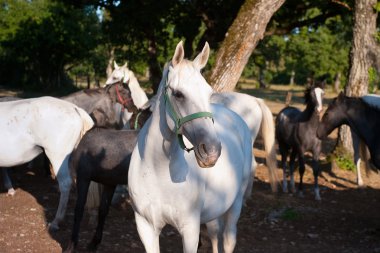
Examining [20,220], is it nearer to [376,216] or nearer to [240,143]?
[240,143]

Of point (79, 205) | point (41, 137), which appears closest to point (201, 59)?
point (79, 205)

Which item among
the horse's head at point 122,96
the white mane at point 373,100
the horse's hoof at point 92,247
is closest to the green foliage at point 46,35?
the horse's head at point 122,96

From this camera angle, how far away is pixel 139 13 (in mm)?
13641

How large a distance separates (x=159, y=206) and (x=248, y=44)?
491 centimetres

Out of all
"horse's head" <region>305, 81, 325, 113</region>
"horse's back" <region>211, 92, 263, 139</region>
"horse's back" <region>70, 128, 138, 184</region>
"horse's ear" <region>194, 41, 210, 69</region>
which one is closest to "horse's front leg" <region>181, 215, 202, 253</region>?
"horse's ear" <region>194, 41, 210, 69</region>

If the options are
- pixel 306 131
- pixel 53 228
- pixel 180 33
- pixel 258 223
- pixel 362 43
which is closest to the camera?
pixel 53 228

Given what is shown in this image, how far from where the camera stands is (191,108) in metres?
2.54

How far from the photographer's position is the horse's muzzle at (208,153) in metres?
2.40

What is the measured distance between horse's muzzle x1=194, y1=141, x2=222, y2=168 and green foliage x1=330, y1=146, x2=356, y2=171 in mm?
7679

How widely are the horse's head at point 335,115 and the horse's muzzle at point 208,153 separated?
4.76 metres

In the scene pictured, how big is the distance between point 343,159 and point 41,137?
643cm

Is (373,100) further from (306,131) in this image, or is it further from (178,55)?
(178,55)

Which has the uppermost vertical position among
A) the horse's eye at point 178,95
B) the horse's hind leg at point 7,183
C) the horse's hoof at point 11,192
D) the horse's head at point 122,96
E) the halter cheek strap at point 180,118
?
the horse's eye at point 178,95

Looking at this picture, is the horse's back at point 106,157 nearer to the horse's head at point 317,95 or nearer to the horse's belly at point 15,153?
the horse's belly at point 15,153
